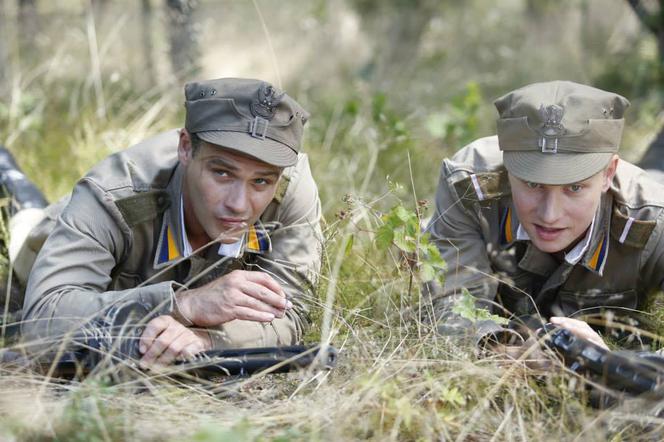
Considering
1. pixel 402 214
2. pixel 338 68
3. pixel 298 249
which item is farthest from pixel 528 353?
pixel 338 68

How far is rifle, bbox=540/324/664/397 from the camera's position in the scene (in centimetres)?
264

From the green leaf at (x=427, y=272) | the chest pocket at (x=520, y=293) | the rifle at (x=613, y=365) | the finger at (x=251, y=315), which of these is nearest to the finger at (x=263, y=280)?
the finger at (x=251, y=315)

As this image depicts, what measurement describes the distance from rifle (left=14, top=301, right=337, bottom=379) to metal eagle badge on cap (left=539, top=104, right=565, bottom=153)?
1.13 metres

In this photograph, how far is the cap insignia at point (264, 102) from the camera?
320 cm

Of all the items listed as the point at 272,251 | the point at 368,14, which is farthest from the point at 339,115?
the point at 368,14

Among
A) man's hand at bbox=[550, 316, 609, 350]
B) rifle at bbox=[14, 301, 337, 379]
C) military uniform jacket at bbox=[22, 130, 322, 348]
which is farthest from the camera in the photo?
military uniform jacket at bbox=[22, 130, 322, 348]

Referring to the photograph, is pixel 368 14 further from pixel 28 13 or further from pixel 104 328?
pixel 104 328

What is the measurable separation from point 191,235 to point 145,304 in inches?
20.9

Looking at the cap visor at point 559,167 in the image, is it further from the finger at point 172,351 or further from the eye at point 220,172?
the finger at point 172,351

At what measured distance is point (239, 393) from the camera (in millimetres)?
2836

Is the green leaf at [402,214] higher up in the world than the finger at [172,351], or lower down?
higher up

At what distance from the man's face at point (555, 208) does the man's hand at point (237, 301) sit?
102 cm

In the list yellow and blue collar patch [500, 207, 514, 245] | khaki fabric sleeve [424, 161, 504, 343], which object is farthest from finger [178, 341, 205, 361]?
yellow and blue collar patch [500, 207, 514, 245]

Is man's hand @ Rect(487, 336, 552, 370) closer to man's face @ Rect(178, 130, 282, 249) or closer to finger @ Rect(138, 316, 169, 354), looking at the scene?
man's face @ Rect(178, 130, 282, 249)
